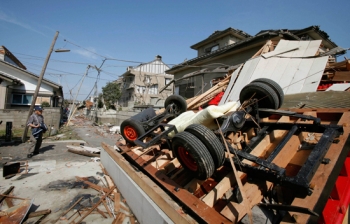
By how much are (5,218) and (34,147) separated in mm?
4452

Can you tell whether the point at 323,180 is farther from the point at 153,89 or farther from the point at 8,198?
the point at 153,89

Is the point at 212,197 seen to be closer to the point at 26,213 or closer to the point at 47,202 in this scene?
the point at 26,213

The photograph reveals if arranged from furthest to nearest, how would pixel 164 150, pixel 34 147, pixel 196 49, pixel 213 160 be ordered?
pixel 196 49
pixel 34 147
pixel 164 150
pixel 213 160

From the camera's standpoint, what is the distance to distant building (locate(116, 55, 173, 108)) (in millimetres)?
29391

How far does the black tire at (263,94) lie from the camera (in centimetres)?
294

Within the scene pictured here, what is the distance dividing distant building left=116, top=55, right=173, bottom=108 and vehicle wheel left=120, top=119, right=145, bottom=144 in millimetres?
23736

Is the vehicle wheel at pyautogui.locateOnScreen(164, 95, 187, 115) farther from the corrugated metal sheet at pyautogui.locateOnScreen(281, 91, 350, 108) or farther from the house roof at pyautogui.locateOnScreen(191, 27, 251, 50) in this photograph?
the house roof at pyautogui.locateOnScreen(191, 27, 251, 50)

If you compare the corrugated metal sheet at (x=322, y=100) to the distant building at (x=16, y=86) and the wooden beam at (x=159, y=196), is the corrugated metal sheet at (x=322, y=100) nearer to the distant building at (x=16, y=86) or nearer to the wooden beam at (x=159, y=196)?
the wooden beam at (x=159, y=196)

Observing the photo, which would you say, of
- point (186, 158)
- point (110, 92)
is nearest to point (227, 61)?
point (186, 158)

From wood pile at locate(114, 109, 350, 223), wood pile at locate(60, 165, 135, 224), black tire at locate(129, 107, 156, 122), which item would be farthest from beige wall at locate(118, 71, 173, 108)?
wood pile at locate(114, 109, 350, 223)

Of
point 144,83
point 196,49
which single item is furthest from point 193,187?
point 144,83

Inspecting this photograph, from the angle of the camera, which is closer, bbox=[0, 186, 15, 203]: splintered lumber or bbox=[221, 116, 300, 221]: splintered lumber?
bbox=[221, 116, 300, 221]: splintered lumber

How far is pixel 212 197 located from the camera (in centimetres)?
211

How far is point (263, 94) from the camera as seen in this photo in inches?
119
